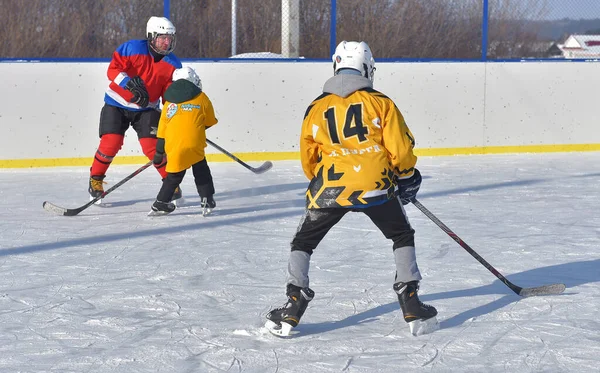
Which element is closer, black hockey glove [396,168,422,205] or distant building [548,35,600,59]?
black hockey glove [396,168,422,205]

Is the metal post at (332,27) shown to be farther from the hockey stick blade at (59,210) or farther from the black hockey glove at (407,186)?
the black hockey glove at (407,186)

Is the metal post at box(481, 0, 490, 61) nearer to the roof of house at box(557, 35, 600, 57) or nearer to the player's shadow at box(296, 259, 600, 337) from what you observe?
the roof of house at box(557, 35, 600, 57)

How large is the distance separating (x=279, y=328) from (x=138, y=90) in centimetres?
280

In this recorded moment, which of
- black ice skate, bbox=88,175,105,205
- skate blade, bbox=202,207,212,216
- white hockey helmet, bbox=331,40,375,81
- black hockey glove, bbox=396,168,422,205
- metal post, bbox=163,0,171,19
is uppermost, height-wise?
white hockey helmet, bbox=331,40,375,81

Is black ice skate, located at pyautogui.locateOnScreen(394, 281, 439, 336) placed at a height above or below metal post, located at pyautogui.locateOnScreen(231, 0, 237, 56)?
below

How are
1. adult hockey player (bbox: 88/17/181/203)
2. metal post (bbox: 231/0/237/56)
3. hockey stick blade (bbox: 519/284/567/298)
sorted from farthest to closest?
metal post (bbox: 231/0/237/56) → adult hockey player (bbox: 88/17/181/203) → hockey stick blade (bbox: 519/284/567/298)

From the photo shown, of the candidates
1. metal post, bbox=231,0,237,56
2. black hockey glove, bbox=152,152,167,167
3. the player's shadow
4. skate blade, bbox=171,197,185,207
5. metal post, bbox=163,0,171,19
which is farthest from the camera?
metal post, bbox=231,0,237,56

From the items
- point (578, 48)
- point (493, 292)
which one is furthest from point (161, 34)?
point (578, 48)

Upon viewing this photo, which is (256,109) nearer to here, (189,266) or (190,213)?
(190,213)

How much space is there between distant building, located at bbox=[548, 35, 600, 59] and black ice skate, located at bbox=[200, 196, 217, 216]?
4482mm

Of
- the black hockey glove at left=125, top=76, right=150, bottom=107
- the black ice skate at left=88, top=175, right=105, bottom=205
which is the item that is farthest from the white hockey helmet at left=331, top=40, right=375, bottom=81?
the black ice skate at left=88, top=175, right=105, bottom=205

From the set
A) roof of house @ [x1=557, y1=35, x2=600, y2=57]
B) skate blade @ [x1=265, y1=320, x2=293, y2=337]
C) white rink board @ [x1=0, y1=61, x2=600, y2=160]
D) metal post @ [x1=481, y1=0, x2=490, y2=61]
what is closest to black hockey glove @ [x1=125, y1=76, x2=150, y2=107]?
white rink board @ [x1=0, y1=61, x2=600, y2=160]

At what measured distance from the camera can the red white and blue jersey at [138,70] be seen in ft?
18.6

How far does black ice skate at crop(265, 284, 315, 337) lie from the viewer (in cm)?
303
